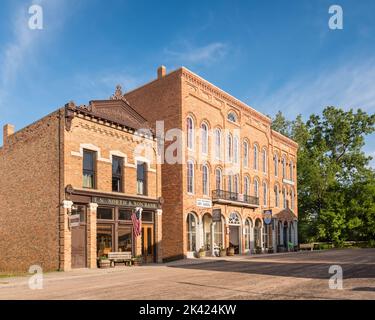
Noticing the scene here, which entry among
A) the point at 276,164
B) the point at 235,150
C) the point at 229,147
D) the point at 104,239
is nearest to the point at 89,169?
the point at 104,239

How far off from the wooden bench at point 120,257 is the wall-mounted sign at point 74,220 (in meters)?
3.07

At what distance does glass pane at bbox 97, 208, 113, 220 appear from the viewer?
888 inches

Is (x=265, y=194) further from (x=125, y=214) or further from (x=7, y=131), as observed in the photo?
(x=7, y=131)

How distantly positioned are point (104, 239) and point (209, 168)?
11739mm

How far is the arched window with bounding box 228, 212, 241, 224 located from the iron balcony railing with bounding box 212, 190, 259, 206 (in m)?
1.22

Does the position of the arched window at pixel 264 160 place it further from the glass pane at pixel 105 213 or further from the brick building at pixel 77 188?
the glass pane at pixel 105 213

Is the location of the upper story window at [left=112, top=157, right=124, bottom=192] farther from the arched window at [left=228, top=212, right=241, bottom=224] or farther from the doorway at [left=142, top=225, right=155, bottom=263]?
the arched window at [left=228, top=212, right=241, bottom=224]

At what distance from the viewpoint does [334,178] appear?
172ft

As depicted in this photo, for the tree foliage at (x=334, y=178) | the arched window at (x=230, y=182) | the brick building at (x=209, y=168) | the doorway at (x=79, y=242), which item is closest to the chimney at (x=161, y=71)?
the brick building at (x=209, y=168)

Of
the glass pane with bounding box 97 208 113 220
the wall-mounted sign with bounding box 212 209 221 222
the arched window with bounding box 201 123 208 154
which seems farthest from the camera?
the arched window with bounding box 201 123 208 154

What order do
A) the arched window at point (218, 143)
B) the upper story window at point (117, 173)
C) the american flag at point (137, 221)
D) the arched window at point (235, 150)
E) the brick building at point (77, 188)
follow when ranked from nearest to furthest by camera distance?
the brick building at point (77, 188) < the american flag at point (137, 221) < the upper story window at point (117, 173) < the arched window at point (218, 143) < the arched window at point (235, 150)

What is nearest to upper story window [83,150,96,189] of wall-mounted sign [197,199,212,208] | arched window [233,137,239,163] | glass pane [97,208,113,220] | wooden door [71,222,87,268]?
glass pane [97,208,113,220]

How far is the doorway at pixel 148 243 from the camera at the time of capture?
2558cm

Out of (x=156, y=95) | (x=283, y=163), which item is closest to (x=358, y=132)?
(x=283, y=163)
